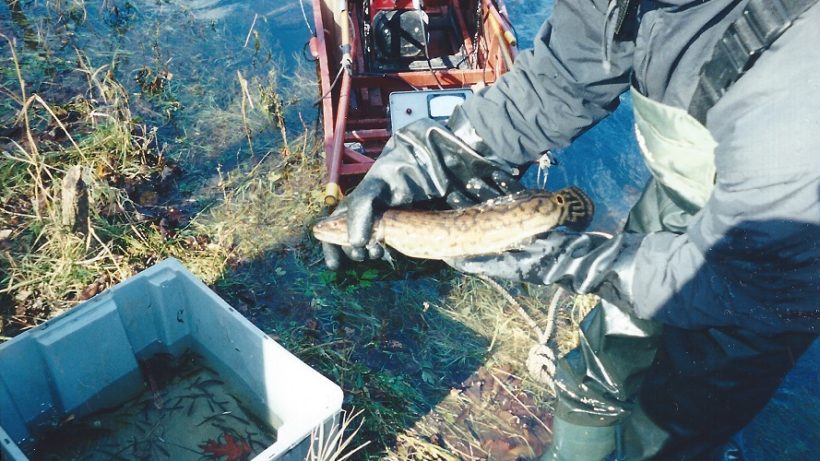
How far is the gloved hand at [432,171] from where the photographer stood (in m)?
2.75

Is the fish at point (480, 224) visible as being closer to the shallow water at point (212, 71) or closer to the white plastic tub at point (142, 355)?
the white plastic tub at point (142, 355)

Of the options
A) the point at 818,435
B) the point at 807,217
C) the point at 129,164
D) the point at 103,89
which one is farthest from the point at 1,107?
the point at 818,435

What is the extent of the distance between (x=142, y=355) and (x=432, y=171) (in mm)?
1866

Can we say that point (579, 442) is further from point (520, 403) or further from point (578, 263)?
point (578, 263)

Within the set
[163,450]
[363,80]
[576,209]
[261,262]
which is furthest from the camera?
[363,80]

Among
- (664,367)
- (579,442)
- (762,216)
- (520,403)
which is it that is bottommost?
(520,403)

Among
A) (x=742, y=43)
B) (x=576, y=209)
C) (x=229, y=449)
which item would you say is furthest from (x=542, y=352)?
(x=742, y=43)

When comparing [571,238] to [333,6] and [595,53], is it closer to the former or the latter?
[595,53]

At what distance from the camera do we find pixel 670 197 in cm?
257

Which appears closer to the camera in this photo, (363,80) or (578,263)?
(578,263)

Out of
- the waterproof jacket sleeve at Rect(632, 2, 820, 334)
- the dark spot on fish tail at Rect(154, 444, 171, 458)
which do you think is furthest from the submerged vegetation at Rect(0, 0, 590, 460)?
the waterproof jacket sleeve at Rect(632, 2, 820, 334)

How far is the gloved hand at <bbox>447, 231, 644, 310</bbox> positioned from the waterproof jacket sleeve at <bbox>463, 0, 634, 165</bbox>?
0.52 m

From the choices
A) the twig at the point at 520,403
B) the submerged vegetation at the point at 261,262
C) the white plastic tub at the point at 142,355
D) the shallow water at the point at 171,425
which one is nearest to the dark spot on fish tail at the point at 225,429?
the shallow water at the point at 171,425

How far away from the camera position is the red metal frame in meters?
4.28
